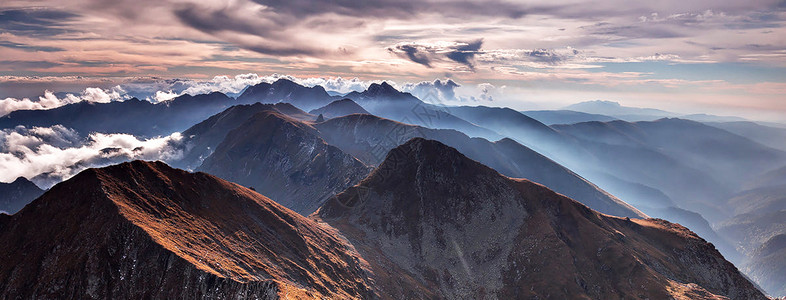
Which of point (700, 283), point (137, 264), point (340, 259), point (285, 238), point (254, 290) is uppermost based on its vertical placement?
point (137, 264)

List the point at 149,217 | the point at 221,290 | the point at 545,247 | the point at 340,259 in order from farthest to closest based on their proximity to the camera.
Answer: the point at 545,247, the point at 340,259, the point at 149,217, the point at 221,290

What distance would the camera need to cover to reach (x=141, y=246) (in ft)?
328

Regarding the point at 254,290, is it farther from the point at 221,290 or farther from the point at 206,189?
the point at 206,189

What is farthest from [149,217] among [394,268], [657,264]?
[657,264]

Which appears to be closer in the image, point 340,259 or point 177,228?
point 177,228

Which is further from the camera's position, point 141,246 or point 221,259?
point 221,259

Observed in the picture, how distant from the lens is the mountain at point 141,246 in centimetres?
9419

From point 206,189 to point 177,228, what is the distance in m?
33.7

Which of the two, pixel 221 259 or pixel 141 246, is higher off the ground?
pixel 141 246

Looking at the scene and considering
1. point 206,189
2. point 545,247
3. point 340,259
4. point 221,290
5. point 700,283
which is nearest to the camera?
point 221,290

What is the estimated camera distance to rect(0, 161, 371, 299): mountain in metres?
94.2

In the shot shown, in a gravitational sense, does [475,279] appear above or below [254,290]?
below

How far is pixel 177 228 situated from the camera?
383 ft

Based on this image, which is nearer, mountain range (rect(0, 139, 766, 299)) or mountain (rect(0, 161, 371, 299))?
mountain (rect(0, 161, 371, 299))
